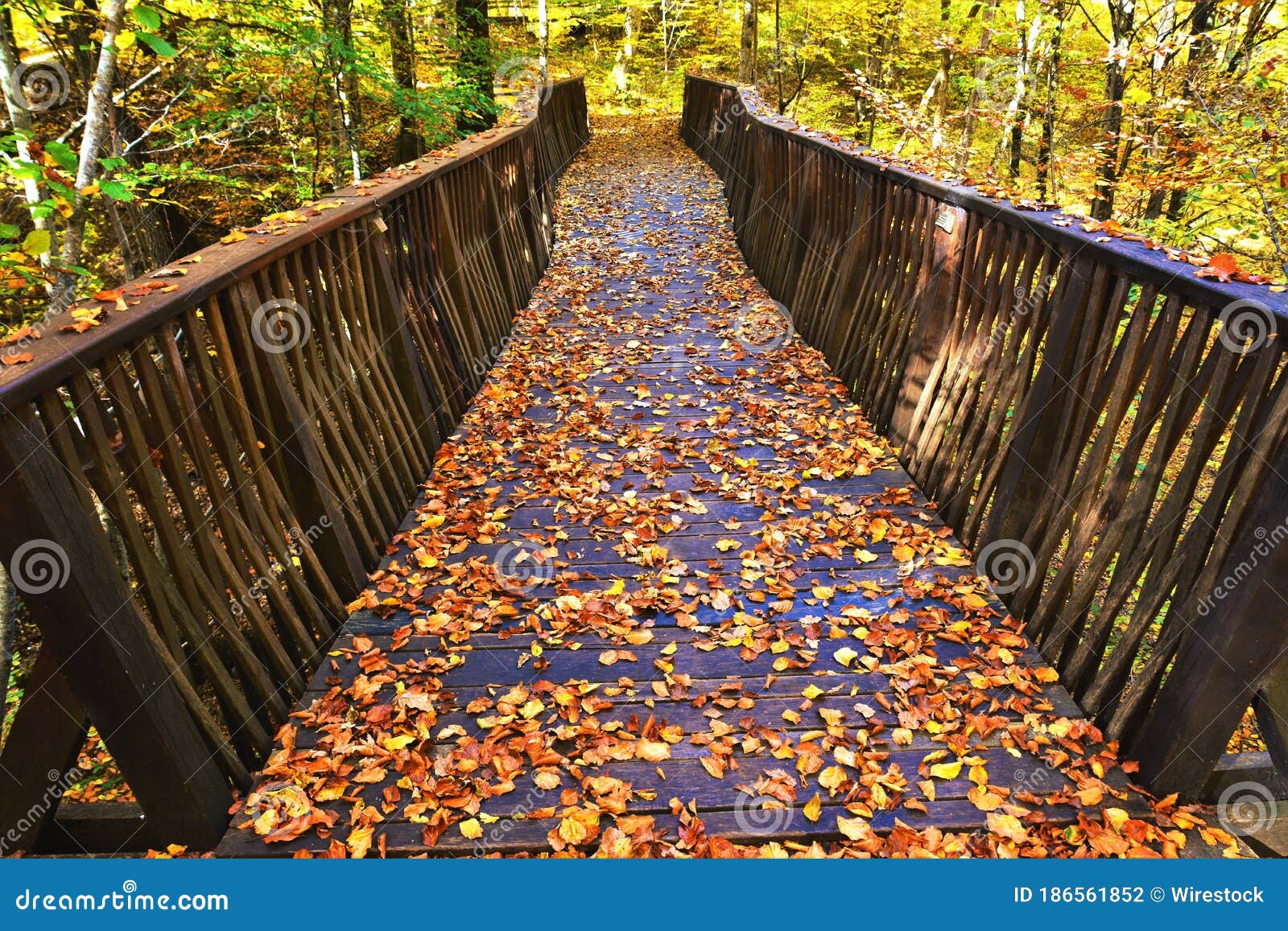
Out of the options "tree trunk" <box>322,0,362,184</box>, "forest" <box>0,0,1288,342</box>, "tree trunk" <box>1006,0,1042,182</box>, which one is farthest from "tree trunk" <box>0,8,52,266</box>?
"tree trunk" <box>1006,0,1042,182</box>

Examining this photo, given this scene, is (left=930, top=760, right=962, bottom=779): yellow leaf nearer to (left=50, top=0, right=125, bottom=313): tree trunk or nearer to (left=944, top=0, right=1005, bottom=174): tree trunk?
(left=50, top=0, right=125, bottom=313): tree trunk

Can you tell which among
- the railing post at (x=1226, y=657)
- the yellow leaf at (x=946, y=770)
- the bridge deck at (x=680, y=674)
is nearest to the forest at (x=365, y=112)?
the railing post at (x=1226, y=657)

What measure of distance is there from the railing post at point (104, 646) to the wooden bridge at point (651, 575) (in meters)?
0.01

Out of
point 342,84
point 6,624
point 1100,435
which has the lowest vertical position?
point 6,624

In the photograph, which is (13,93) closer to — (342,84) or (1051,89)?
(342,84)

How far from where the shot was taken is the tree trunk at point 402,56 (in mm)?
11422

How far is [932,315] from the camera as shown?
478 cm

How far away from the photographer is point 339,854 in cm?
258

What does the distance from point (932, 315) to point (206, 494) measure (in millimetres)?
Answer: 4097

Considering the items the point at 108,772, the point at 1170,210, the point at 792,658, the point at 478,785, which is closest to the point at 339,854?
the point at 478,785

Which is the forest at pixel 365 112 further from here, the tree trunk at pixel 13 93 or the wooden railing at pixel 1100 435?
the wooden railing at pixel 1100 435

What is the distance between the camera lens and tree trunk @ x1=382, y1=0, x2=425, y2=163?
11.4m

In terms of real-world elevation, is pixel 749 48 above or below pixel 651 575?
above

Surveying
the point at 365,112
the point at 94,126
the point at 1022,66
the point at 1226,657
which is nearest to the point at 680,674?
the point at 1226,657
